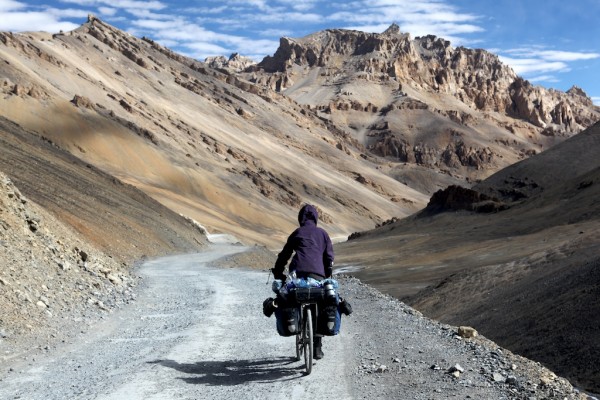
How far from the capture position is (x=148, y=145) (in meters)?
96.0

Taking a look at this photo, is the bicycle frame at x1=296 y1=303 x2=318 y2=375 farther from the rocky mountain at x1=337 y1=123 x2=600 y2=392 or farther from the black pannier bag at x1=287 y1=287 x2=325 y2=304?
the rocky mountain at x1=337 y1=123 x2=600 y2=392

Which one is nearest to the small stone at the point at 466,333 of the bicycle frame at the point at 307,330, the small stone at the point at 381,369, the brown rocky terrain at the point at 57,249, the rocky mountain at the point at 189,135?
the small stone at the point at 381,369

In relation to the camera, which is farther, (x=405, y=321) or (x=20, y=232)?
(x=20, y=232)

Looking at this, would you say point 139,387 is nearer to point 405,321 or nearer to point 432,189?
point 405,321

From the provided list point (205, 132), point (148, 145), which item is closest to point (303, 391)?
point (148, 145)

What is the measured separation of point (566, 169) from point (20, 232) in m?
72.9

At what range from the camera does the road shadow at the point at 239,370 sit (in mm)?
8195

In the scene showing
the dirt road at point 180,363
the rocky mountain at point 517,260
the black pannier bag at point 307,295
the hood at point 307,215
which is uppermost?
the hood at point 307,215

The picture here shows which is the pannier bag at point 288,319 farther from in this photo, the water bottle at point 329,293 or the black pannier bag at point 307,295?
the water bottle at point 329,293

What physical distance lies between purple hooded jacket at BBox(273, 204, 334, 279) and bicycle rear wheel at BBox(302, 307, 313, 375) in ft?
1.77

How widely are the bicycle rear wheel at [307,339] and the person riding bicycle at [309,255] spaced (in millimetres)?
231

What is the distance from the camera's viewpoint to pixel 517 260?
24.5 meters

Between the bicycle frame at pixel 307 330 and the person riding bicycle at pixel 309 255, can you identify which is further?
the person riding bicycle at pixel 309 255

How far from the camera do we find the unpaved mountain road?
759 centimetres
